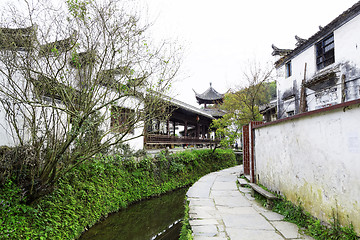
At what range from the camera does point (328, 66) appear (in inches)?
327

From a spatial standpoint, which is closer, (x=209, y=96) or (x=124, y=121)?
(x=124, y=121)

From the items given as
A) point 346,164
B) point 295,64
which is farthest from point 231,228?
point 295,64

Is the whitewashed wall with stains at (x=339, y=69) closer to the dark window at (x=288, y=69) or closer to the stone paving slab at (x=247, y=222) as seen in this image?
the dark window at (x=288, y=69)

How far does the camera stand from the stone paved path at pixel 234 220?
2781 millimetres

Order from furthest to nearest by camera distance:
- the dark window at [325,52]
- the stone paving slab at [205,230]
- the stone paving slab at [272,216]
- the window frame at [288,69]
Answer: the window frame at [288,69] < the dark window at [325,52] < the stone paving slab at [272,216] < the stone paving slab at [205,230]

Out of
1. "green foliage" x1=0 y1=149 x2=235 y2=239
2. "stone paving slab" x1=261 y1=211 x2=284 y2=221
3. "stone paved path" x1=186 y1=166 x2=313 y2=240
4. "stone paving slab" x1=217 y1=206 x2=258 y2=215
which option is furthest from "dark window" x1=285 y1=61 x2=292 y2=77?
"stone paving slab" x1=261 y1=211 x2=284 y2=221

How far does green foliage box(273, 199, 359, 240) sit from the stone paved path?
0.13 metres

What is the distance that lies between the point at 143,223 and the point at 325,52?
31.0 ft

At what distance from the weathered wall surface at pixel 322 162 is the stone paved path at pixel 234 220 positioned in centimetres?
53

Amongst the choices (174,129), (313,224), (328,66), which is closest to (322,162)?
(313,224)

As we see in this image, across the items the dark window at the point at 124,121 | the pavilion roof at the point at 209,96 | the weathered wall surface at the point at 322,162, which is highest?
the pavilion roof at the point at 209,96

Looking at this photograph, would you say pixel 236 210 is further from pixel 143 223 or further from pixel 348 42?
pixel 348 42

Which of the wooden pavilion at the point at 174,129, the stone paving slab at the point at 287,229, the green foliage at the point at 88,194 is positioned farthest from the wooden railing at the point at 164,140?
the stone paving slab at the point at 287,229

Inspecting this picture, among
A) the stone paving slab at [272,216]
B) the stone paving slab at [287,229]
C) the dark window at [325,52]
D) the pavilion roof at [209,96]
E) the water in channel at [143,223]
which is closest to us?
the stone paving slab at [287,229]
